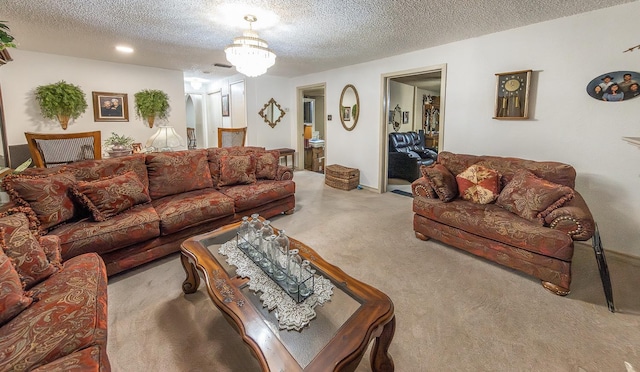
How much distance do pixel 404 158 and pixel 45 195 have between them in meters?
5.36

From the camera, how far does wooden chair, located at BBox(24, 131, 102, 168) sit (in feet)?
9.82

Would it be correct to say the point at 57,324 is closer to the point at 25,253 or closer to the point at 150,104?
the point at 25,253

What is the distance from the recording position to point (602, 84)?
2.71 m

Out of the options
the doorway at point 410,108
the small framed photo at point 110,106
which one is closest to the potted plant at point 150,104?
the small framed photo at point 110,106

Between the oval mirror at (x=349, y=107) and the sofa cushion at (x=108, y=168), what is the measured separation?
353 centimetres

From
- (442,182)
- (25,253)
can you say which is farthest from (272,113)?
(25,253)

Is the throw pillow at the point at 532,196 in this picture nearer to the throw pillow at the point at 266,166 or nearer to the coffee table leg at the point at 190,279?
the throw pillow at the point at 266,166

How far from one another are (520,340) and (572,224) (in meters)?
1.01

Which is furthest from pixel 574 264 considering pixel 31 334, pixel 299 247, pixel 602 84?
pixel 31 334

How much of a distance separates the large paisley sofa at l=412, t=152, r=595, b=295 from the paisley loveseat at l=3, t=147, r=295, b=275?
183cm

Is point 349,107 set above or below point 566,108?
above

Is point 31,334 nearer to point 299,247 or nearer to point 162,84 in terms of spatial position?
point 299,247

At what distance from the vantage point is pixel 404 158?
5.92 metres

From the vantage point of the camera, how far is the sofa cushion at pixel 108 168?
2.60 metres
